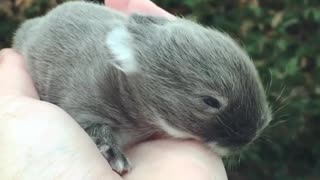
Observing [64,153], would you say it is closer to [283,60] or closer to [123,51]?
[123,51]

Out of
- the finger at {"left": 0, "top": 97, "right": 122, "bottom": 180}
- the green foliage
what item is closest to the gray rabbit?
the finger at {"left": 0, "top": 97, "right": 122, "bottom": 180}

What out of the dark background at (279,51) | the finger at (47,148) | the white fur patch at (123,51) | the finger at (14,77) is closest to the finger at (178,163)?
the finger at (47,148)

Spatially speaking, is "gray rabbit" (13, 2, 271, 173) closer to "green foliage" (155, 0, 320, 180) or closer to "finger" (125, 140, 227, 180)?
"finger" (125, 140, 227, 180)

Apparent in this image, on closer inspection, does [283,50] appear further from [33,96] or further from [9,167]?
[9,167]

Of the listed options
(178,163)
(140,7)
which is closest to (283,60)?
(140,7)

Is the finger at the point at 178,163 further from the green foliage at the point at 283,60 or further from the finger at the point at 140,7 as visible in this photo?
the green foliage at the point at 283,60

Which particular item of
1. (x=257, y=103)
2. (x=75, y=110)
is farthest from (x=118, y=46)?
(x=257, y=103)
